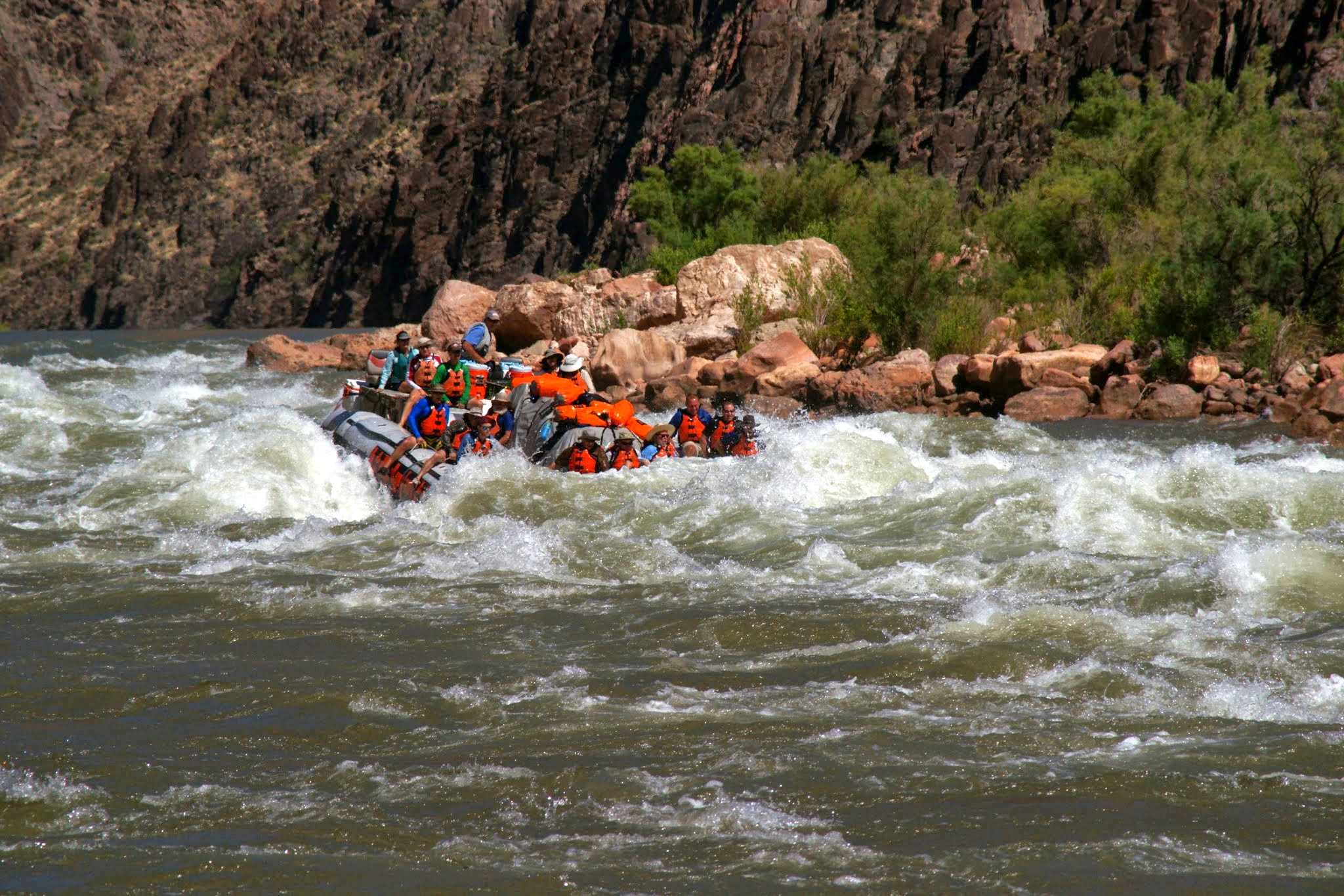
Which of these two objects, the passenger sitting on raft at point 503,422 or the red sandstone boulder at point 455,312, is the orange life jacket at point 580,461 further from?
the red sandstone boulder at point 455,312

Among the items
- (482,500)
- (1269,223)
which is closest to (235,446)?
(482,500)

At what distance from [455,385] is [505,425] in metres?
1.16

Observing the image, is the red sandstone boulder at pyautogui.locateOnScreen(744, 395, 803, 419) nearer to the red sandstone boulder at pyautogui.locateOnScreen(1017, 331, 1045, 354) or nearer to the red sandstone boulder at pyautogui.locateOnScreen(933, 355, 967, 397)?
the red sandstone boulder at pyautogui.locateOnScreen(933, 355, 967, 397)

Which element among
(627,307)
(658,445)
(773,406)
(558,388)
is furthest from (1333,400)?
(627,307)

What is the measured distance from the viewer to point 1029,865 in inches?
154

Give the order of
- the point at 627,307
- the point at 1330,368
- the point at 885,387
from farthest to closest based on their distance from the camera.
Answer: the point at 627,307
the point at 885,387
the point at 1330,368

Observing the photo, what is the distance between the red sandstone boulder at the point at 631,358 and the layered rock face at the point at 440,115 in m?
25.7

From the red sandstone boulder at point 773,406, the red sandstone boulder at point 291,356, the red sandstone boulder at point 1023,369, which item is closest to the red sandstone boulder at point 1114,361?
the red sandstone boulder at point 1023,369

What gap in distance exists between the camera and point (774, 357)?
745 inches

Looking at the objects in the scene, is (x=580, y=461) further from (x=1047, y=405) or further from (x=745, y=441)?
(x=1047, y=405)

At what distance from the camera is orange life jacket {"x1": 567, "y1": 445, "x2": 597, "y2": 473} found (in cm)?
1175

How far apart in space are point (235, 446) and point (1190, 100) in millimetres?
30059

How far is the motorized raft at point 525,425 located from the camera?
11578 mm

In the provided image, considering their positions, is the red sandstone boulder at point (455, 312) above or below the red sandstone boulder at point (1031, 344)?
below
